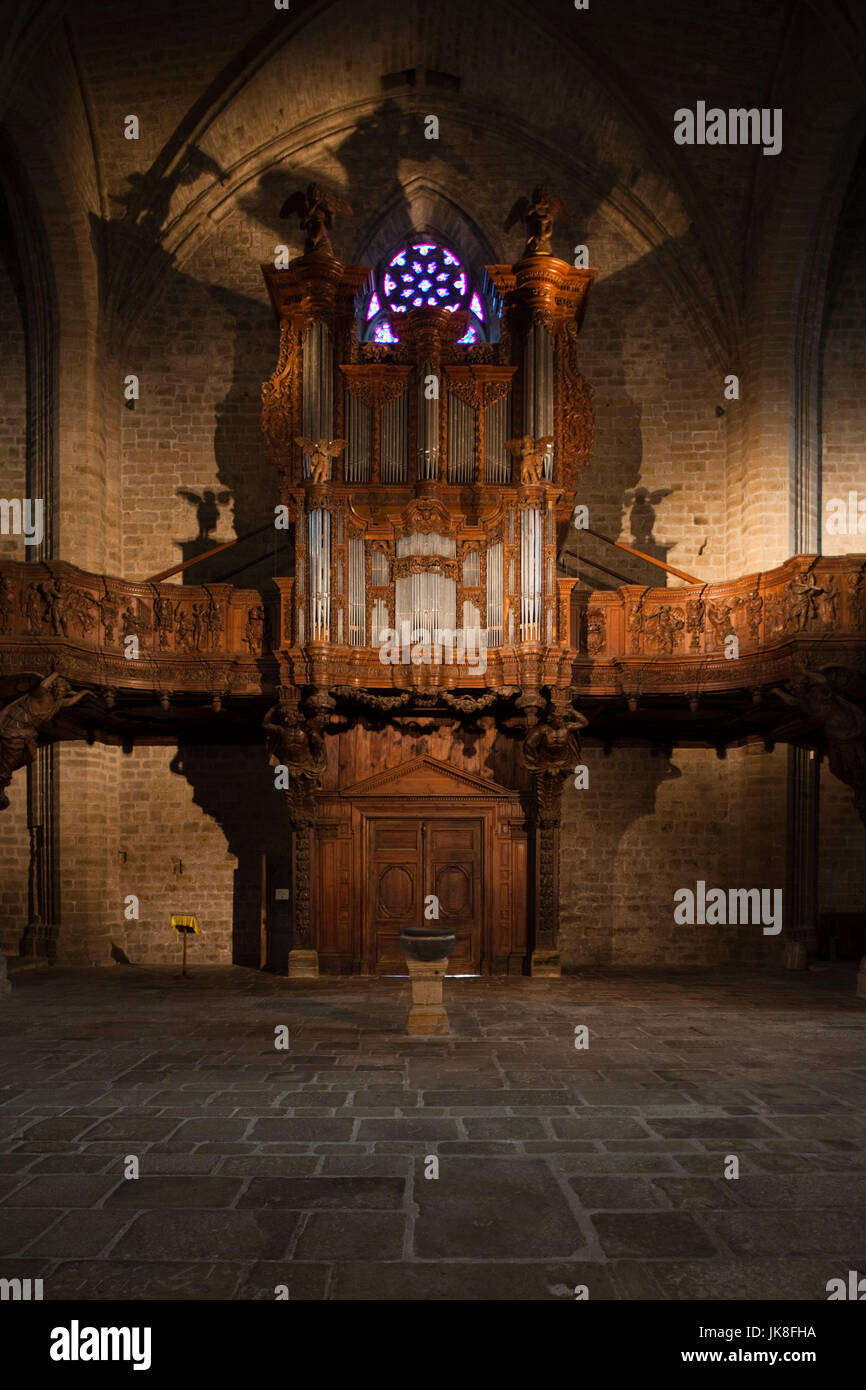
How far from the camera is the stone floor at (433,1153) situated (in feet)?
14.3

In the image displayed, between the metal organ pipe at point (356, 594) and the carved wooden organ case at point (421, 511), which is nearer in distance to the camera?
the carved wooden organ case at point (421, 511)

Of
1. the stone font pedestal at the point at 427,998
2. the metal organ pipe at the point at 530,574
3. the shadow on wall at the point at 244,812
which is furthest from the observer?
the shadow on wall at the point at 244,812

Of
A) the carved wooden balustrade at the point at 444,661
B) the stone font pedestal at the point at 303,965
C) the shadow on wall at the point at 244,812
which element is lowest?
the stone font pedestal at the point at 303,965

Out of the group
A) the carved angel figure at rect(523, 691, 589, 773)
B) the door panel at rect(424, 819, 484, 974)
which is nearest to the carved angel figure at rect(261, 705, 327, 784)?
the door panel at rect(424, 819, 484, 974)

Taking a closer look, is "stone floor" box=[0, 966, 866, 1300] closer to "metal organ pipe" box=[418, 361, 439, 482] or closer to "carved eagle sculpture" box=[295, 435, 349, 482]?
"carved eagle sculpture" box=[295, 435, 349, 482]

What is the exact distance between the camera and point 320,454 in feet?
42.7

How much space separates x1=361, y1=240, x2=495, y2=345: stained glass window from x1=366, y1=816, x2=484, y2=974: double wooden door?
329 inches

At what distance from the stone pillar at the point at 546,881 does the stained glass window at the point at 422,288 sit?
26.4 feet

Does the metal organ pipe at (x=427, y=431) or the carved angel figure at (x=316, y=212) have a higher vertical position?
the carved angel figure at (x=316, y=212)

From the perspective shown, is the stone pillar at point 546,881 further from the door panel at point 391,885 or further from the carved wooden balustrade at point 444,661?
the door panel at point 391,885

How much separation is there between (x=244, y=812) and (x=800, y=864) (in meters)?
8.23

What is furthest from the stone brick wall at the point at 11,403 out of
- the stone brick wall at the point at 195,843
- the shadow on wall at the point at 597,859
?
the shadow on wall at the point at 597,859

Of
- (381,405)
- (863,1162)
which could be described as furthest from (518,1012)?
(381,405)

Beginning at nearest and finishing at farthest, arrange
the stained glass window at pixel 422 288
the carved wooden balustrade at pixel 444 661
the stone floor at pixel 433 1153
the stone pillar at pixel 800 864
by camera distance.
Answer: the stone floor at pixel 433 1153 → the carved wooden balustrade at pixel 444 661 → the stone pillar at pixel 800 864 → the stained glass window at pixel 422 288
